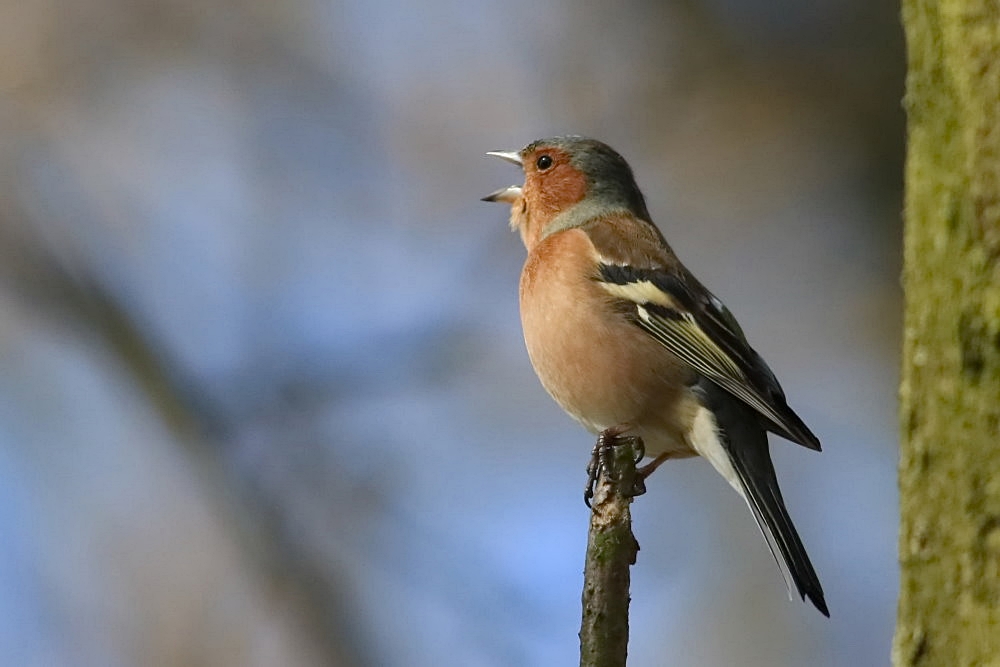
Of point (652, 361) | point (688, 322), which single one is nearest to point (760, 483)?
point (652, 361)

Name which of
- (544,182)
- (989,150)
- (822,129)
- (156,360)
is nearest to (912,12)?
(989,150)

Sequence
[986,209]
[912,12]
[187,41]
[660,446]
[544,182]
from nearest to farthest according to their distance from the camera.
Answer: [986,209], [912,12], [660,446], [544,182], [187,41]

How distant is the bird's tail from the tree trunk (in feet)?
4.64

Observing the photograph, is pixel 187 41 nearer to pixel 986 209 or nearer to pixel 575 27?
pixel 575 27

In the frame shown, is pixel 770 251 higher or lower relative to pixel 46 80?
lower

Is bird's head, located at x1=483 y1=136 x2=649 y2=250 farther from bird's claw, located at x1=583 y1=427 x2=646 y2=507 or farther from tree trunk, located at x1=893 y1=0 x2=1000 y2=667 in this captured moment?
tree trunk, located at x1=893 y1=0 x2=1000 y2=667

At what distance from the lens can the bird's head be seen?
15.8ft

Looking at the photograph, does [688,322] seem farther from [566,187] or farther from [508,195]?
[508,195]

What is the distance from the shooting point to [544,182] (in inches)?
195

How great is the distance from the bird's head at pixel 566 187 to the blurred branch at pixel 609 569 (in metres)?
2.48

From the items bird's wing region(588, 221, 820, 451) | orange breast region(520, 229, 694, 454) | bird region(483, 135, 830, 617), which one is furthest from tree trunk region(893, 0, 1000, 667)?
orange breast region(520, 229, 694, 454)

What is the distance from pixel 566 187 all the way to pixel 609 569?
121 inches

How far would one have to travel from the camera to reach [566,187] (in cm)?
491

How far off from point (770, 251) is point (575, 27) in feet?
6.53
